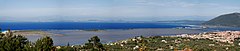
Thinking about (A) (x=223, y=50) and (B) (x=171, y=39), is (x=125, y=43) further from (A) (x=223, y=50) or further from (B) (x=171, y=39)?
(A) (x=223, y=50)

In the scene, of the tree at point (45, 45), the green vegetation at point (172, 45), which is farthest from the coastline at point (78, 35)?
the tree at point (45, 45)

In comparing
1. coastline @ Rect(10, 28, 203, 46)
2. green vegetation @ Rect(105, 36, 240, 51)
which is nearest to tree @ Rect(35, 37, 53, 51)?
green vegetation @ Rect(105, 36, 240, 51)

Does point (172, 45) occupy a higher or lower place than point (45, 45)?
lower

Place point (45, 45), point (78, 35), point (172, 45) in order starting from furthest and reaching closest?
point (78, 35) < point (172, 45) < point (45, 45)

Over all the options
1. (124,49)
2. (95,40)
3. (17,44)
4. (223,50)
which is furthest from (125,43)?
(17,44)

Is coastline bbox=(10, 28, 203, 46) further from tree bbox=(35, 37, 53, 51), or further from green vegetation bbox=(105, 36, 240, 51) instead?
tree bbox=(35, 37, 53, 51)

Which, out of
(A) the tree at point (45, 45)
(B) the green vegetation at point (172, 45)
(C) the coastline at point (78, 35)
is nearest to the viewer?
(A) the tree at point (45, 45)

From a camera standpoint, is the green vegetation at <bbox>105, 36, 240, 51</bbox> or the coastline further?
the coastline

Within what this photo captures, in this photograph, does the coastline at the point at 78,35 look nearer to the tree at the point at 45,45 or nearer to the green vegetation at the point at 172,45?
the green vegetation at the point at 172,45

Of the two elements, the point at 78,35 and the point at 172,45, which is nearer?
the point at 172,45

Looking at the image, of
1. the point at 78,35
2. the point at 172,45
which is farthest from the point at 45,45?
the point at 78,35

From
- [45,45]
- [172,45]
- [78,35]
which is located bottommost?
[78,35]

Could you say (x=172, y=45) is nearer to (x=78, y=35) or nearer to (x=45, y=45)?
(x=45, y=45)
